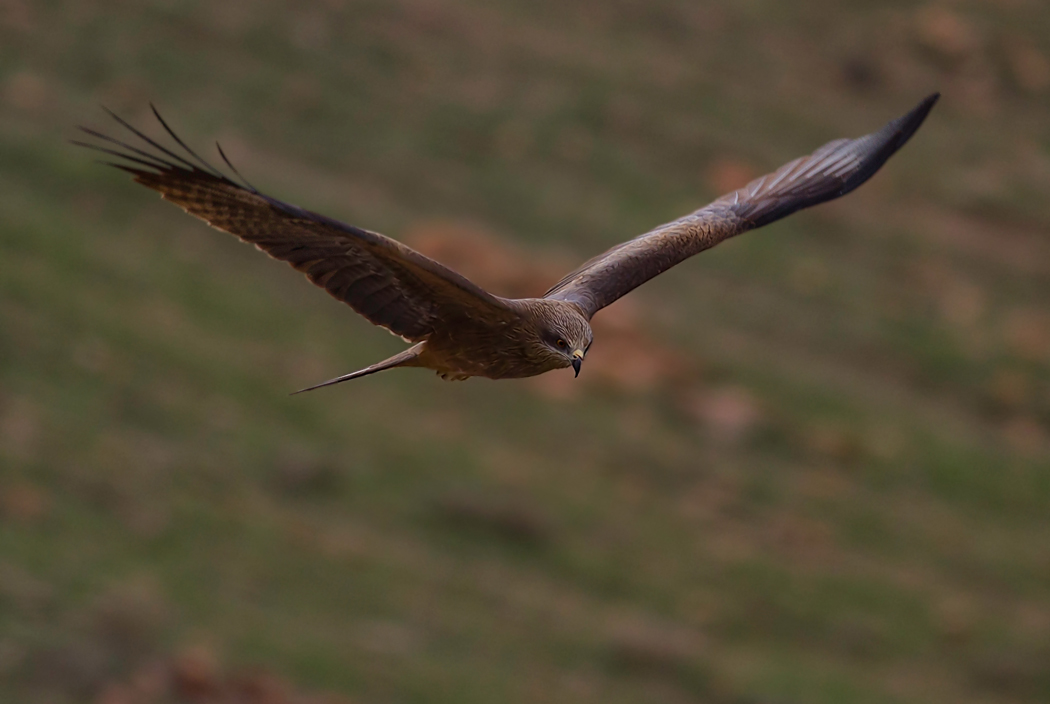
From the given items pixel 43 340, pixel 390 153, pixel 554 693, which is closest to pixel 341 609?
pixel 554 693

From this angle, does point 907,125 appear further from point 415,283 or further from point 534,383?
point 534,383

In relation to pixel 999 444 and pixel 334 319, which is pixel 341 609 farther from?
pixel 999 444

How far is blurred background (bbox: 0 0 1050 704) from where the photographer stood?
21.0 meters

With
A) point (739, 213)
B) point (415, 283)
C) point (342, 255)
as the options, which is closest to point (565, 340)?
point (415, 283)

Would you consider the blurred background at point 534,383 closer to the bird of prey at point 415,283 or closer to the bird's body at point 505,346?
the bird of prey at point 415,283

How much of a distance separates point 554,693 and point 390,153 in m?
14.6

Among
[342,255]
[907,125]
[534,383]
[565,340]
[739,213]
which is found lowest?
[342,255]

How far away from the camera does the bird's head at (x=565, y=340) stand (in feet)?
29.0

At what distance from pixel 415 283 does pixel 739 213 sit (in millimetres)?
3955

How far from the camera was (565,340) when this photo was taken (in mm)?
8922

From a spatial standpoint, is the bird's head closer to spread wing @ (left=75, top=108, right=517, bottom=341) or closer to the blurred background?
spread wing @ (left=75, top=108, right=517, bottom=341)

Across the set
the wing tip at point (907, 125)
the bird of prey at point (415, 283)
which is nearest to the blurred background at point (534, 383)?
the bird of prey at point (415, 283)

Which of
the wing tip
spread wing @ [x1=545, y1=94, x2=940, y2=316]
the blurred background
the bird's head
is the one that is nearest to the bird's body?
the bird's head

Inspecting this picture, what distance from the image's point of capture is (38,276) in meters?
25.4
